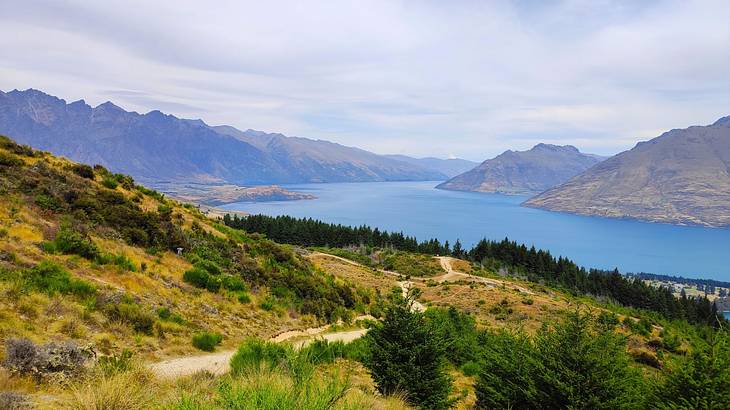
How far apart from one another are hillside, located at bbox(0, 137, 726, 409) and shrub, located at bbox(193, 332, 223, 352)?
5 cm

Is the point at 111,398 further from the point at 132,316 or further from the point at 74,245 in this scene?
the point at 74,245

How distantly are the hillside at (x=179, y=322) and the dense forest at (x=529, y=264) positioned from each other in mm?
58994

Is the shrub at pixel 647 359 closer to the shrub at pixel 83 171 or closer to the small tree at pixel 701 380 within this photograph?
the small tree at pixel 701 380

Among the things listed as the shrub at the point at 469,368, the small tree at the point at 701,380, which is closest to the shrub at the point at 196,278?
the shrub at the point at 469,368

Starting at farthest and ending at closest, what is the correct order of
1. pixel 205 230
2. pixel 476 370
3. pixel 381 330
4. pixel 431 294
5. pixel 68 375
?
pixel 431 294
pixel 205 230
pixel 476 370
pixel 381 330
pixel 68 375

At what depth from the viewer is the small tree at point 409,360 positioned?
9570 millimetres

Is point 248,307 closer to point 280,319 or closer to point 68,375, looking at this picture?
point 280,319

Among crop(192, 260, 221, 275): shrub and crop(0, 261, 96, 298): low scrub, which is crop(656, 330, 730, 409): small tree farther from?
crop(192, 260, 221, 275): shrub

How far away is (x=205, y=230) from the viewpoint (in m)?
25.5

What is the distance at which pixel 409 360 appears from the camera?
9.90 meters

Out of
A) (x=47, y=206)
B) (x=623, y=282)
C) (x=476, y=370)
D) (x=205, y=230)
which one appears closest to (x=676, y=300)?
(x=623, y=282)

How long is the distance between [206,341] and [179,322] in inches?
57.9

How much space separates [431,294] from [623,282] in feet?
214

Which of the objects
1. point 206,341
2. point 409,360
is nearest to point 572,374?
point 409,360
